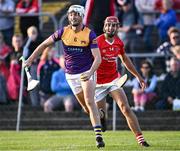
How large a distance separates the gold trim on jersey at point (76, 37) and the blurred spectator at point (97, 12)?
512 cm

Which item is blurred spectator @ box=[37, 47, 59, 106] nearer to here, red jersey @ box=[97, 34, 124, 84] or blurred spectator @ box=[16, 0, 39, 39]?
blurred spectator @ box=[16, 0, 39, 39]

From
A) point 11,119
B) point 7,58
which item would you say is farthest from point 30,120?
point 7,58

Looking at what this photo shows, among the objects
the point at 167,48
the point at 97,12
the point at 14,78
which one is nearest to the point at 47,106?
the point at 14,78

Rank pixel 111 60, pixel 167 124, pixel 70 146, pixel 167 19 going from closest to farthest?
pixel 70 146
pixel 111 60
pixel 167 124
pixel 167 19

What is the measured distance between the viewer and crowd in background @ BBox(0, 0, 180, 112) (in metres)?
21.4

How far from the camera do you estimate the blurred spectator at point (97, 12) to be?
20.7 metres

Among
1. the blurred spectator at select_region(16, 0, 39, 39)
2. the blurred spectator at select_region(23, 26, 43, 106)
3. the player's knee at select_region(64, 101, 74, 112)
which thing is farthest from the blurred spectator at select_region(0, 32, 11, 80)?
the player's knee at select_region(64, 101, 74, 112)

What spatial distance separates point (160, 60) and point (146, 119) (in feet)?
6.24

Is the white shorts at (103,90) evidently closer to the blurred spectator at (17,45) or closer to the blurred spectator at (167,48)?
the blurred spectator at (167,48)

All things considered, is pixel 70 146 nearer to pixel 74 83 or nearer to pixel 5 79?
pixel 74 83

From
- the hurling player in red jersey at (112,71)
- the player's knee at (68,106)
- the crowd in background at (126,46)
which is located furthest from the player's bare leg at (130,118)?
the player's knee at (68,106)

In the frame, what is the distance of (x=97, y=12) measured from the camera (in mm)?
20875

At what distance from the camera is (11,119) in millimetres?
22250

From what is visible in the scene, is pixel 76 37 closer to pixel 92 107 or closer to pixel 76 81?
pixel 76 81
